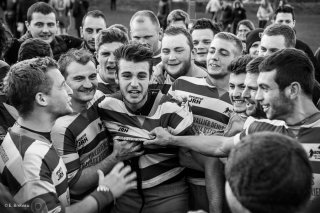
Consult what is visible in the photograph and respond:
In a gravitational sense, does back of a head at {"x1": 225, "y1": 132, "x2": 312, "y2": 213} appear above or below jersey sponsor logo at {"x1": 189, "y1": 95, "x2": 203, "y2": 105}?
above

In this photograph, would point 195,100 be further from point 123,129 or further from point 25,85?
point 25,85

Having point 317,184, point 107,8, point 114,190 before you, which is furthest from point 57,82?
point 107,8

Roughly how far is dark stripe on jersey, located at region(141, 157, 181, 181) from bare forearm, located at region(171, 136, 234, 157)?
0.25 metres

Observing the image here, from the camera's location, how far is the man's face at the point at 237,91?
159 inches

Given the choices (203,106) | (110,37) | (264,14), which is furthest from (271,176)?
(264,14)

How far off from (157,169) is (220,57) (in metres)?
1.54

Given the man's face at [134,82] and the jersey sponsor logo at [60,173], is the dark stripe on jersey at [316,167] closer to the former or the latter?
the man's face at [134,82]

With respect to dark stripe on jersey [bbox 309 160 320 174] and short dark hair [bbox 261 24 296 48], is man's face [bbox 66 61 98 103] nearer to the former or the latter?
dark stripe on jersey [bbox 309 160 320 174]

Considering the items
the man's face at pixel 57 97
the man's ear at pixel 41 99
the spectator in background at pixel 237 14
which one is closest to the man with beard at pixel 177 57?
the man's face at pixel 57 97

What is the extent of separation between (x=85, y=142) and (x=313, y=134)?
1.76 metres

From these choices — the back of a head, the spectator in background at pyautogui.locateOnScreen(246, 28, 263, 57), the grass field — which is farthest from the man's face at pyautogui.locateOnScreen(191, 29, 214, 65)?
the grass field

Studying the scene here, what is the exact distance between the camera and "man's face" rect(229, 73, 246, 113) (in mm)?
4035

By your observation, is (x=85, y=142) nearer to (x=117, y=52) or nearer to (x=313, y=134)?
(x=117, y=52)

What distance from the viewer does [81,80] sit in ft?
13.3
